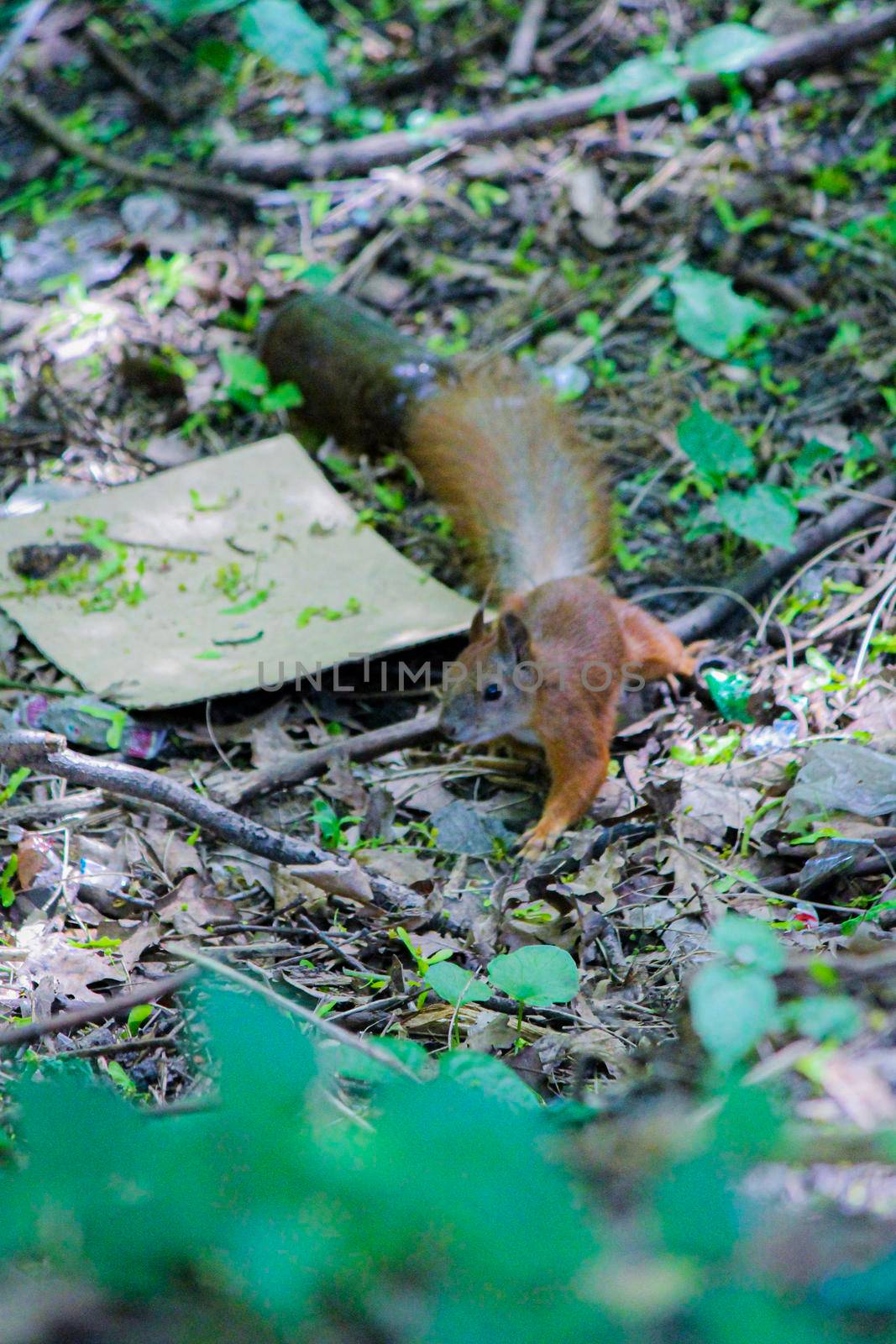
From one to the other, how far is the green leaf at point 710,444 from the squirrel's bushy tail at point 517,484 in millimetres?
432

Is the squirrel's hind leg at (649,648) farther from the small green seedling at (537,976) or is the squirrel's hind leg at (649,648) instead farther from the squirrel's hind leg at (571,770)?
the small green seedling at (537,976)

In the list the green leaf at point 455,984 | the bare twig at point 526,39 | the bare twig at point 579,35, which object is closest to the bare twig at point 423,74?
the bare twig at point 526,39

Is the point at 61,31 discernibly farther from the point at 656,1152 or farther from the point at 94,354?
the point at 656,1152

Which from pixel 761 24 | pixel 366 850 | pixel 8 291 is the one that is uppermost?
pixel 761 24

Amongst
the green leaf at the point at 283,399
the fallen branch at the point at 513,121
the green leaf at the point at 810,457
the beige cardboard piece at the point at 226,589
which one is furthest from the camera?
the fallen branch at the point at 513,121

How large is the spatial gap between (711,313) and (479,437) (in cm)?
110

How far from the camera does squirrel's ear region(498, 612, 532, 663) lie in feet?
11.7

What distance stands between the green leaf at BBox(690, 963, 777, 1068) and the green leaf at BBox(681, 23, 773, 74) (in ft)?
18.0

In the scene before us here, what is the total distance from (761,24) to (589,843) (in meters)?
4.69

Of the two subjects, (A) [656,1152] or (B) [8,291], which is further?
(B) [8,291]

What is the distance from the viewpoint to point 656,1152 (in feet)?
2.98

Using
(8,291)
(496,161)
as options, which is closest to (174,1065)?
(8,291)

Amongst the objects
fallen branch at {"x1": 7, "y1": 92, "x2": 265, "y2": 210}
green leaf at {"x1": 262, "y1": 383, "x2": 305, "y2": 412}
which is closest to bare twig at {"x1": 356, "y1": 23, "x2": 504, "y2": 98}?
fallen branch at {"x1": 7, "y1": 92, "x2": 265, "y2": 210}

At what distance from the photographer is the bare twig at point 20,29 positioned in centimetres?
580
